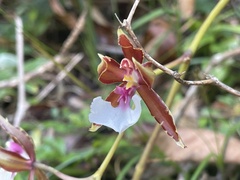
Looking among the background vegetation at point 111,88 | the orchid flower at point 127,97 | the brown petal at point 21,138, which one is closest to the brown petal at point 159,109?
the orchid flower at point 127,97

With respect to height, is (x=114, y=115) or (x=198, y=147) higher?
(x=114, y=115)

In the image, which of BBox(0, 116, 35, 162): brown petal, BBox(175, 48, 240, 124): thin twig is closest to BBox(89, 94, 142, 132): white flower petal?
BBox(0, 116, 35, 162): brown petal

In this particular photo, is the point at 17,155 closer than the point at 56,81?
Yes

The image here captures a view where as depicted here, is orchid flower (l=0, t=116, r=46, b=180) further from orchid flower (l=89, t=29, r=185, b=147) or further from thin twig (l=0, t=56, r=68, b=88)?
thin twig (l=0, t=56, r=68, b=88)

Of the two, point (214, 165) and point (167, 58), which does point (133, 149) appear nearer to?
point (214, 165)

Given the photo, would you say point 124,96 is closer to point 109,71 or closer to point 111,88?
point 109,71

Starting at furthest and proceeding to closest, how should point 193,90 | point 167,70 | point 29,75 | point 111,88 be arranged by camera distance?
point 29,75, point 111,88, point 193,90, point 167,70

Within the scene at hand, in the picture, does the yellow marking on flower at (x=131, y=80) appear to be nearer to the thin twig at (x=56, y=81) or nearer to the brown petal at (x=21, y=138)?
the brown petal at (x=21, y=138)

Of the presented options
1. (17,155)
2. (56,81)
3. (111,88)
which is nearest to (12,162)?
(17,155)
